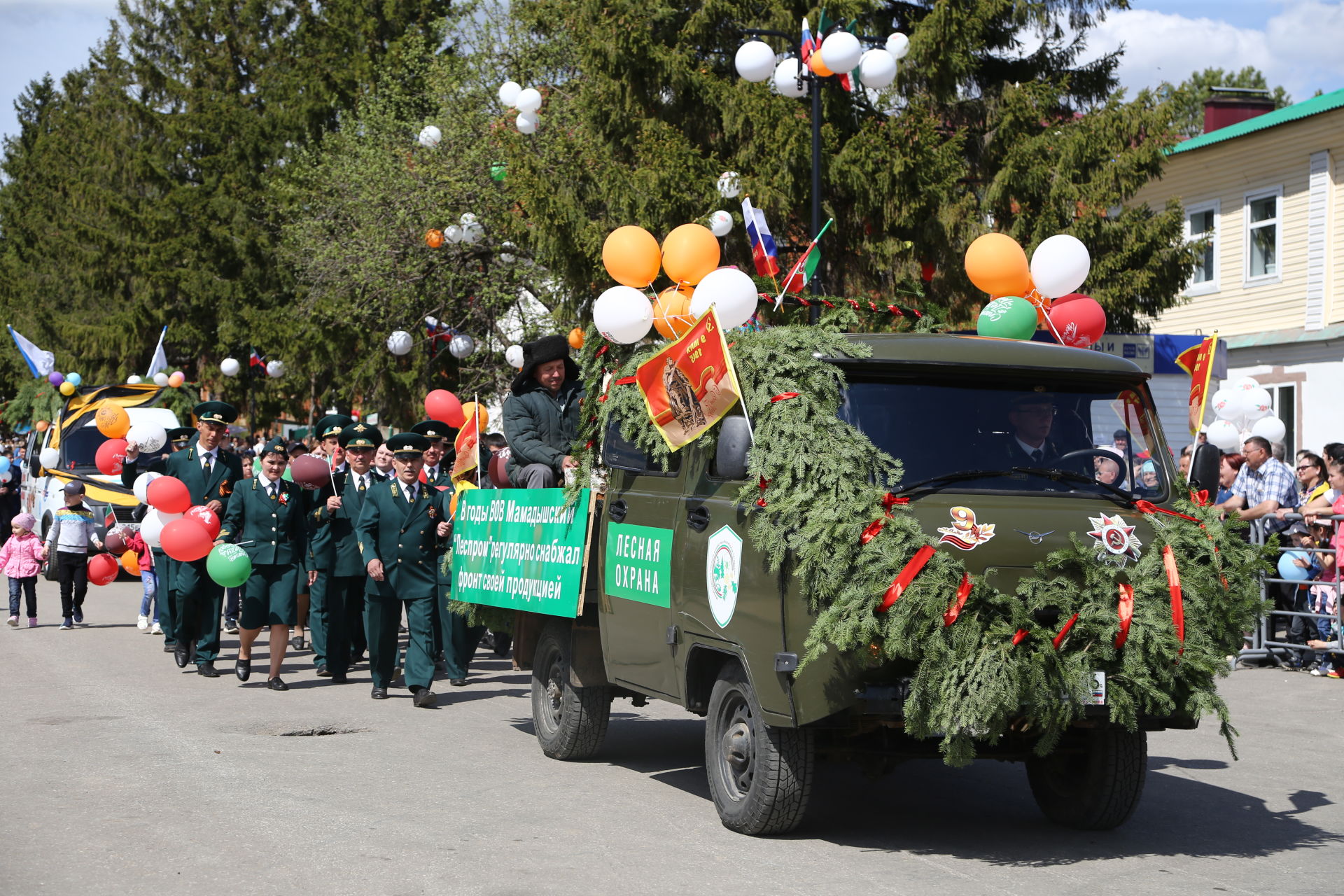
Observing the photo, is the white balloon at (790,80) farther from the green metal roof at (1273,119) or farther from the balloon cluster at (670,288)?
the green metal roof at (1273,119)

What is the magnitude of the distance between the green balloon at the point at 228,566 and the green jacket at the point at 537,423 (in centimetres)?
292

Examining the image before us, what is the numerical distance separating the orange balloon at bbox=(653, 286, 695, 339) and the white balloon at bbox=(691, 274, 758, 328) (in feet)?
0.73

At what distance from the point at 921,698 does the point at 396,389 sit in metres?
28.0

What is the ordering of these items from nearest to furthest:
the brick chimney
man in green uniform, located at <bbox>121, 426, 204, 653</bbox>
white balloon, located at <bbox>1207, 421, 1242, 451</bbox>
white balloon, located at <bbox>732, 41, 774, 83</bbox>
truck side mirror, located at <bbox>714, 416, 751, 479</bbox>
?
truck side mirror, located at <bbox>714, 416, 751, 479</bbox> → man in green uniform, located at <bbox>121, 426, 204, 653</bbox> → white balloon, located at <bbox>1207, 421, 1242, 451</bbox> → white balloon, located at <bbox>732, 41, 774, 83</bbox> → the brick chimney

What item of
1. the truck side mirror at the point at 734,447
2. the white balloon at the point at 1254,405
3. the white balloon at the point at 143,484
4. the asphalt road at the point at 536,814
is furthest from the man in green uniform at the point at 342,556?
the white balloon at the point at 1254,405

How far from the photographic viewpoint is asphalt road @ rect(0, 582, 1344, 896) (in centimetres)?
627

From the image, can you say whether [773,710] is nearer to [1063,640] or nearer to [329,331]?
[1063,640]

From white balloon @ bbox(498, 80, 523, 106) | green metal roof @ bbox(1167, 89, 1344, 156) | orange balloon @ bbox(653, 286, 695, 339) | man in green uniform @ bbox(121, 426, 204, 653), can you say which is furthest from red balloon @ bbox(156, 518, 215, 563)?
green metal roof @ bbox(1167, 89, 1344, 156)

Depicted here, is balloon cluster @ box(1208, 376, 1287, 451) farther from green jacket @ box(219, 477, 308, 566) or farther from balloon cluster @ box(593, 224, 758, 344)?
green jacket @ box(219, 477, 308, 566)

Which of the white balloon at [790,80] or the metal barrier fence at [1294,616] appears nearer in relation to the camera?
the metal barrier fence at [1294,616]

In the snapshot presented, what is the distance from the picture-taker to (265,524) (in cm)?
1290

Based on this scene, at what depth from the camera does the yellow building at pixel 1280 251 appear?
26797mm

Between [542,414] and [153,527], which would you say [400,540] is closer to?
[542,414]

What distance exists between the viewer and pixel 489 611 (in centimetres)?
1032
